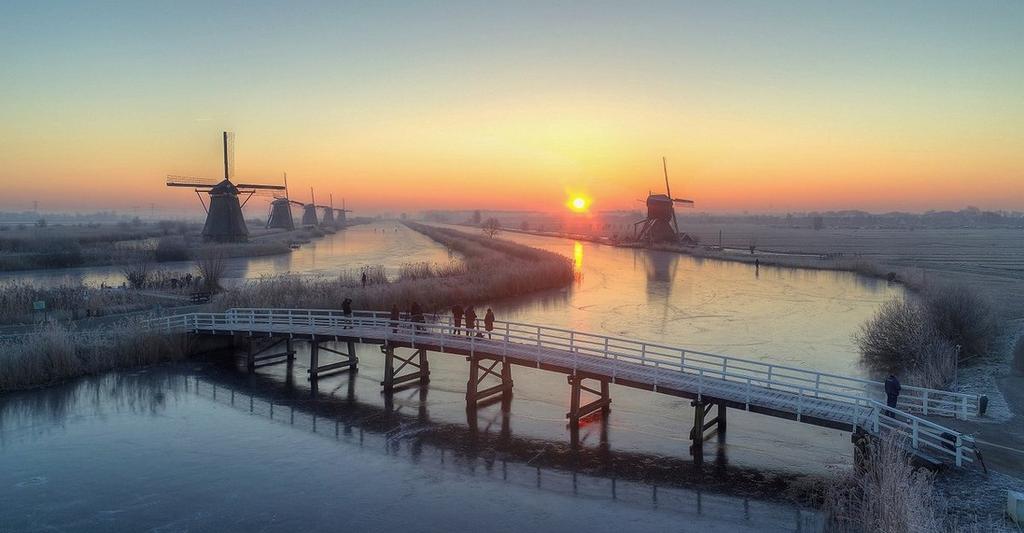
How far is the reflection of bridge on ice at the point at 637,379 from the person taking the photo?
15.3 meters

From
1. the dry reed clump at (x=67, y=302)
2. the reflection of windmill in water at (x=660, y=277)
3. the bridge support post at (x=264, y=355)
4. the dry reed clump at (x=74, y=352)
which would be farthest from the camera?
the reflection of windmill in water at (x=660, y=277)

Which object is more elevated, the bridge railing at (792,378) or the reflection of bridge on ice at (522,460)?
the bridge railing at (792,378)

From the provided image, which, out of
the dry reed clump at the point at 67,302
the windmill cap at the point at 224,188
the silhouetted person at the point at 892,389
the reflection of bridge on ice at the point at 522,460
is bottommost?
the reflection of bridge on ice at the point at 522,460

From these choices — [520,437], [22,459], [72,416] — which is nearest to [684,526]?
[520,437]

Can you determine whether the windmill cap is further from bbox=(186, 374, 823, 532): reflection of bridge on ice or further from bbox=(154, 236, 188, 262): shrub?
bbox=(186, 374, 823, 532): reflection of bridge on ice

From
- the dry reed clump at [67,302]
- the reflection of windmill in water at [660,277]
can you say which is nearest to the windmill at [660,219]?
the reflection of windmill in water at [660,277]

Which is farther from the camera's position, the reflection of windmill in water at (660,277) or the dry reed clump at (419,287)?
the reflection of windmill in water at (660,277)

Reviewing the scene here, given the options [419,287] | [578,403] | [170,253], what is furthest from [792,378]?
[170,253]

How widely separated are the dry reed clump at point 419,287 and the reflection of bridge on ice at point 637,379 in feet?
17.4

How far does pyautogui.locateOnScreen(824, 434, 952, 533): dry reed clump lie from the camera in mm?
11445

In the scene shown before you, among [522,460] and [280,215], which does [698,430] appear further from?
[280,215]

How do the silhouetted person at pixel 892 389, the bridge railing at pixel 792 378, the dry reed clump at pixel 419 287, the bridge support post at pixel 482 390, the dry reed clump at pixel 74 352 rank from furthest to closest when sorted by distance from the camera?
1. the dry reed clump at pixel 419 287
2. the dry reed clump at pixel 74 352
3. the bridge support post at pixel 482 390
4. the bridge railing at pixel 792 378
5. the silhouetted person at pixel 892 389

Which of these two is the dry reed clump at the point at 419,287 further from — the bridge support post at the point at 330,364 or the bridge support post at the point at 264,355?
the bridge support post at the point at 330,364

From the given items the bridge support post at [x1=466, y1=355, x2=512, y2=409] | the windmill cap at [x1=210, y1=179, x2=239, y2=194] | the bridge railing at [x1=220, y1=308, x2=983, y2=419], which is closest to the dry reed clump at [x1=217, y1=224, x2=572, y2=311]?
the bridge railing at [x1=220, y1=308, x2=983, y2=419]
